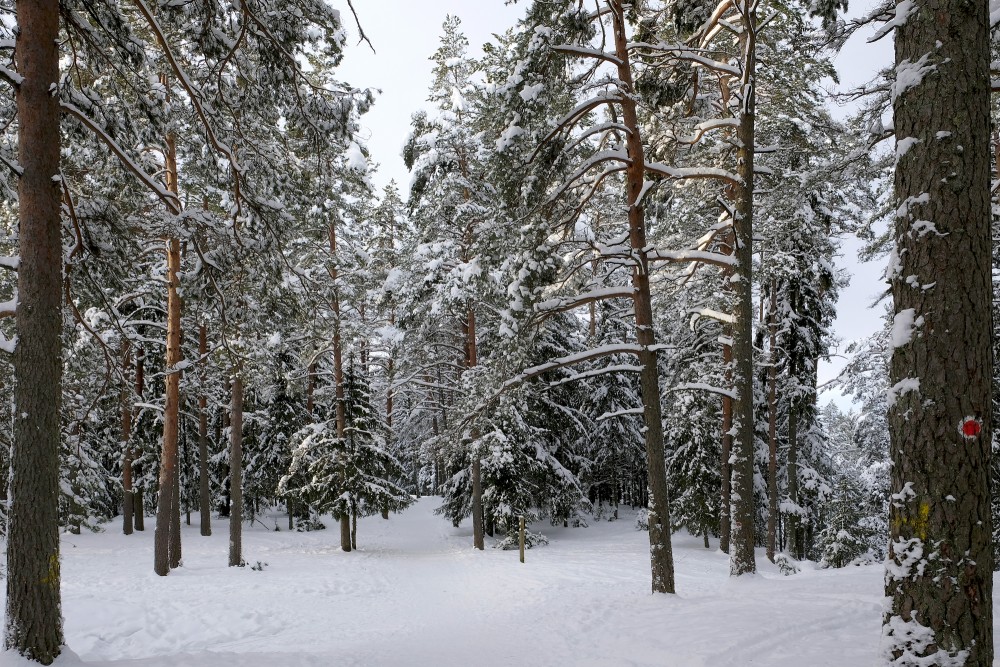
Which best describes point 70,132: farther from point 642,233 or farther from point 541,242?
point 642,233

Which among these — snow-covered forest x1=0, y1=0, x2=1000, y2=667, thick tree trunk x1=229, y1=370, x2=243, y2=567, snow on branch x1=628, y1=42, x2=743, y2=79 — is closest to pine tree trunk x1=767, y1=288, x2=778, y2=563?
snow-covered forest x1=0, y1=0, x2=1000, y2=667

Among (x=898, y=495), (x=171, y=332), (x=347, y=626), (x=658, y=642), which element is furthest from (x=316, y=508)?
(x=898, y=495)

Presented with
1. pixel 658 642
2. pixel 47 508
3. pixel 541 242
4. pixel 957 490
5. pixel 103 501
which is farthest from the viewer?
pixel 103 501

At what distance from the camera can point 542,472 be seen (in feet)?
62.2

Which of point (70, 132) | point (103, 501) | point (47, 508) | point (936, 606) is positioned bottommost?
point (103, 501)

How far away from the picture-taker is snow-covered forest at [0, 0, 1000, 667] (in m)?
3.56

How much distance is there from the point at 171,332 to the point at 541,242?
9.78 meters

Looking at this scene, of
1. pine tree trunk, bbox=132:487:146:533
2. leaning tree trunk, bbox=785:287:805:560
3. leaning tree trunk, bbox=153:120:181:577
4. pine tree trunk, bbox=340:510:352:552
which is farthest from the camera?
pine tree trunk, bbox=132:487:146:533

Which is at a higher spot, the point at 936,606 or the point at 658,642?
A: the point at 936,606

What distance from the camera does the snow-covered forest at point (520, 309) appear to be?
3.56 m

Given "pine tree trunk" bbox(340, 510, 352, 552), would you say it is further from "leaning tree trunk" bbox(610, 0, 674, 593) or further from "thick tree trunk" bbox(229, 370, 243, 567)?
"leaning tree trunk" bbox(610, 0, 674, 593)

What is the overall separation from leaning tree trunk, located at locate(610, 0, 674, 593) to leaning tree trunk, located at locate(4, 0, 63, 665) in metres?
6.62

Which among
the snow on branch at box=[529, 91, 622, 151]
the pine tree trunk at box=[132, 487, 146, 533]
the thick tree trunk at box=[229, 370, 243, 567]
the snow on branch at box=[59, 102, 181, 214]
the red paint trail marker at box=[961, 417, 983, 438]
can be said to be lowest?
the pine tree trunk at box=[132, 487, 146, 533]

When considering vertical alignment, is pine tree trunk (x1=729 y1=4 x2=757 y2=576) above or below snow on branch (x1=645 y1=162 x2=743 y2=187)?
below
